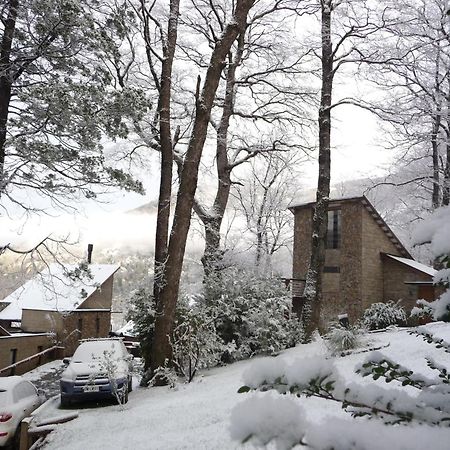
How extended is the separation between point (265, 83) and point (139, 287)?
35.4 ft

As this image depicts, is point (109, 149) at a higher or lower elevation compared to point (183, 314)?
higher

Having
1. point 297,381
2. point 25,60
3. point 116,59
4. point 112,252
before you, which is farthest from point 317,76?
point 112,252

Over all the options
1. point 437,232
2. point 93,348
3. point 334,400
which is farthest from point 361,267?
point 437,232

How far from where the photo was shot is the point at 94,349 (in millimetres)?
12609

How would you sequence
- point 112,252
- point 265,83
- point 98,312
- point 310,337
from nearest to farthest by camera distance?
point 310,337, point 265,83, point 98,312, point 112,252

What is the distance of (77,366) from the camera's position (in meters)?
11.6

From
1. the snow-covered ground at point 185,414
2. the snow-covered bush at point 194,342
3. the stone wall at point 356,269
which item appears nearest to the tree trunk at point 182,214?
the snow-covered bush at point 194,342

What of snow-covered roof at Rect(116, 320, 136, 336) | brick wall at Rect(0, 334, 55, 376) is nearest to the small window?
snow-covered roof at Rect(116, 320, 136, 336)

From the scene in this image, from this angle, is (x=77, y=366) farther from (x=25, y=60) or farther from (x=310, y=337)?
(x=25, y=60)

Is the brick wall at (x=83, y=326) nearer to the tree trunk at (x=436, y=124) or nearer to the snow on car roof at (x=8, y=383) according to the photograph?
the snow on car roof at (x=8, y=383)

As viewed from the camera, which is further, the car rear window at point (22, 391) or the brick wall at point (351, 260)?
the brick wall at point (351, 260)

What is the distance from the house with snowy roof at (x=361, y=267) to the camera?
2222cm

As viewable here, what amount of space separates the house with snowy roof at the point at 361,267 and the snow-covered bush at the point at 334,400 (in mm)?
21363

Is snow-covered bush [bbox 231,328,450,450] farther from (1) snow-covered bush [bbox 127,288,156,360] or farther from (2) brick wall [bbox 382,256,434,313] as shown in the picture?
(2) brick wall [bbox 382,256,434,313]
